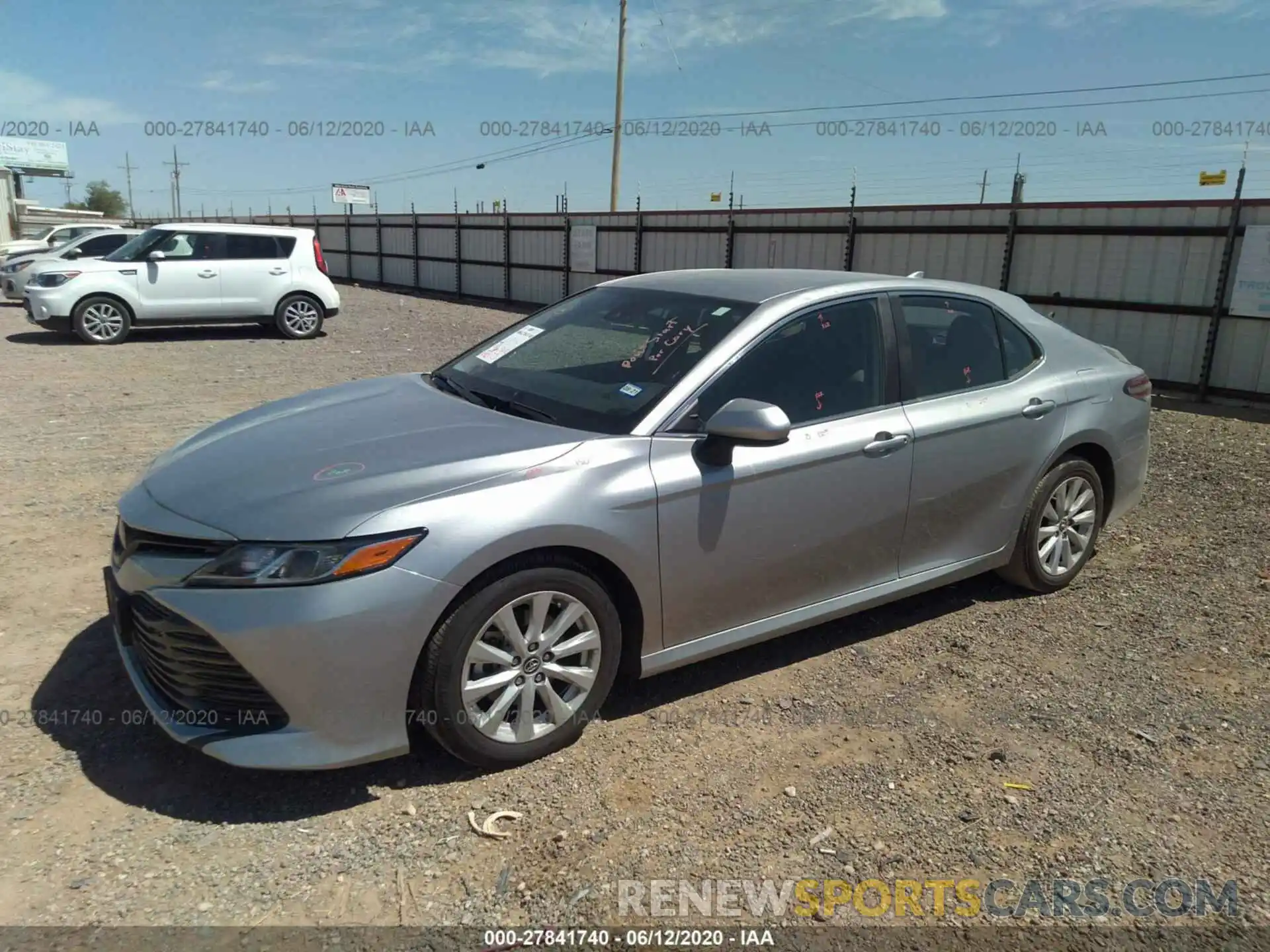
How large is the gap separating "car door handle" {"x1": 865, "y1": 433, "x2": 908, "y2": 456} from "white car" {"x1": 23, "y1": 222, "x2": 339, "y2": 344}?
42.5 feet

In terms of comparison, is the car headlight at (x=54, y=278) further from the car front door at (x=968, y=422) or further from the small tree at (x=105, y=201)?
the small tree at (x=105, y=201)

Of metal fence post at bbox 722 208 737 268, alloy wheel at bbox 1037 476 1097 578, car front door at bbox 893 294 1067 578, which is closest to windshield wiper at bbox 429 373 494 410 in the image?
car front door at bbox 893 294 1067 578

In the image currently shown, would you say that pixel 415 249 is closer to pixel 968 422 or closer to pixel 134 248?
pixel 134 248

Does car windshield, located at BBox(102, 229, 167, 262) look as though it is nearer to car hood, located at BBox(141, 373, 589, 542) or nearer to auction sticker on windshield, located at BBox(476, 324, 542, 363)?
car hood, located at BBox(141, 373, 589, 542)

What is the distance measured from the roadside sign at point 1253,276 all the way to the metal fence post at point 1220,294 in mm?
106

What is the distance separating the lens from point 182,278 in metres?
14.1

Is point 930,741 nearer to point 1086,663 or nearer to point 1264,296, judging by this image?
point 1086,663

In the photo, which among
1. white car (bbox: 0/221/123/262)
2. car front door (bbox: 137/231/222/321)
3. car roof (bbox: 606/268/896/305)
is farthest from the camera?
white car (bbox: 0/221/123/262)

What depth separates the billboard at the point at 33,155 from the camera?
67.4m

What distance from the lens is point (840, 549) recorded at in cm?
380

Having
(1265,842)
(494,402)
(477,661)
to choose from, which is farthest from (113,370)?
(1265,842)

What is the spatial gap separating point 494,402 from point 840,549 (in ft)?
4.94

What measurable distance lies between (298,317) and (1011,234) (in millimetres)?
10613

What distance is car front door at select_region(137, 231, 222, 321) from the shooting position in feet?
45.6
